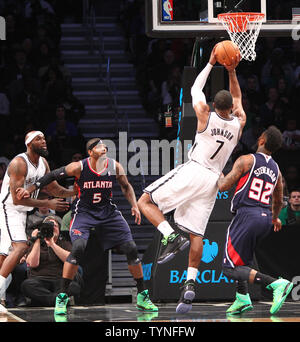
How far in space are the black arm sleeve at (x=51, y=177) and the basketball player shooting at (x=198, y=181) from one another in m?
1.09

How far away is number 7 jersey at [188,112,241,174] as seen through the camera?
9062 millimetres

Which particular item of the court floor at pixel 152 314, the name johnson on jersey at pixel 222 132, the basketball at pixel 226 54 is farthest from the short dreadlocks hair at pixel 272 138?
the court floor at pixel 152 314

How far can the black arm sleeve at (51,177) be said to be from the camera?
31.9 ft

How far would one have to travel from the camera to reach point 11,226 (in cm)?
1021

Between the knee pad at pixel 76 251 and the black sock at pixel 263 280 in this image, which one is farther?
the knee pad at pixel 76 251

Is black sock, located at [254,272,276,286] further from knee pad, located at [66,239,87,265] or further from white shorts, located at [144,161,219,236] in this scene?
knee pad, located at [66,239,87,265]

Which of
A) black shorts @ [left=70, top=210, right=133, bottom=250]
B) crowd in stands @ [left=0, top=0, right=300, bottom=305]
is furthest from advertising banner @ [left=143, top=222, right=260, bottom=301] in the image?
crowd in stands @ [left=0, top=0, right=300, bottom=305]

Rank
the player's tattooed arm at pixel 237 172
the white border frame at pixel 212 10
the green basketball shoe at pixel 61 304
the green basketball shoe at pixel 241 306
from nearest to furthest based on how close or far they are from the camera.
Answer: the player's tattooed arm at pixel 237 172, the green basketball shoe at pixel 241 306, the green basketball shoe at pixel 61 304, the white border frame at pixel 212 10

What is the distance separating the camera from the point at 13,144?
47.5 ft

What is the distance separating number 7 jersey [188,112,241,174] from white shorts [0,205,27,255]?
2.44 metres

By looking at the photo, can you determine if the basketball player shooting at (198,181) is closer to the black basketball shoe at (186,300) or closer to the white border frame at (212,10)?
the black basketball shoe at (186,300)

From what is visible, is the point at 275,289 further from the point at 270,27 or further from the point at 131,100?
the point at 131,100

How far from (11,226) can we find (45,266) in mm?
1190
